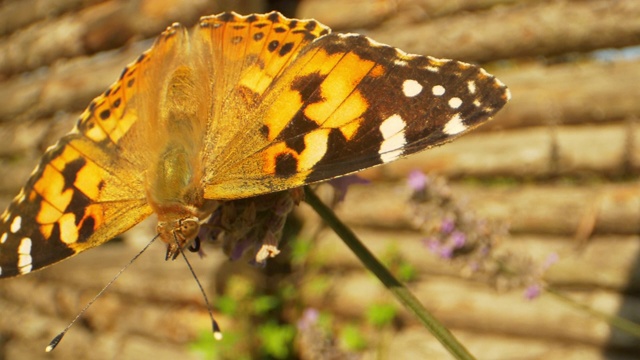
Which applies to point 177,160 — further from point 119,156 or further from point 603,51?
point 603,51

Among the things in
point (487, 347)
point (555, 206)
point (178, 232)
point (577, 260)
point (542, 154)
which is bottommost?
point (487, 347)

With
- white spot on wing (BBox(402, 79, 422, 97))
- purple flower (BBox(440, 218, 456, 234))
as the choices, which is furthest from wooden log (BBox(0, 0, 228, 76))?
white spot on wing (BBox(402, 79, 422, 97))

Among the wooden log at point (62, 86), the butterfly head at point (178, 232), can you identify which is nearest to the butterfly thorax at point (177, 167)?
the butterfly head at point (178, 232)

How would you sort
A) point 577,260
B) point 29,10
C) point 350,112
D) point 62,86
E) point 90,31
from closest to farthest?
point 350,112, point 577,260, point 90,31, point 62,86, point 29,10

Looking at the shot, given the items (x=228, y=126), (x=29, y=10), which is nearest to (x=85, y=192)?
(x=228, y=126)

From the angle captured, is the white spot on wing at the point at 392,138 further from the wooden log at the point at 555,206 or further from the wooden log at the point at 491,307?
the wooden log at the point at 491,307

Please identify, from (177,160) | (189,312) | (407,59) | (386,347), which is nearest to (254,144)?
(177,160)

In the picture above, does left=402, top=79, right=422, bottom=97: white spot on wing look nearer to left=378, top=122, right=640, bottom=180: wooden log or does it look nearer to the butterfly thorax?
the butterfly thorax

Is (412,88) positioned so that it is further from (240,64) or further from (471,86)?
(240,64)
